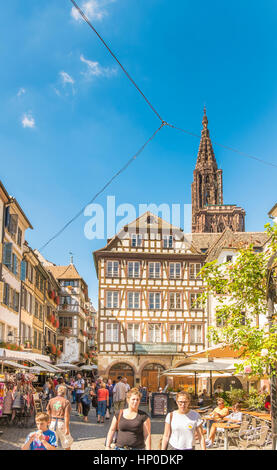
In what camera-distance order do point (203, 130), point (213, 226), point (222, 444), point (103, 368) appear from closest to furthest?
point (222, 444), point (103, 368), point (213, 226), point (203, 130)

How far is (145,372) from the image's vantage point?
4150cm

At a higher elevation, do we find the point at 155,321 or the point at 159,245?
the point at 159,245

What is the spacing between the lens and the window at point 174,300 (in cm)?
4216

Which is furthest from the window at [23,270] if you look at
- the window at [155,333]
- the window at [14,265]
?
the window at [155,333]

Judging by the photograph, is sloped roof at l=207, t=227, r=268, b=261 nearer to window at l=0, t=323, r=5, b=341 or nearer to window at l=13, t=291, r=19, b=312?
window at l=13, t=291, r=19, b=312

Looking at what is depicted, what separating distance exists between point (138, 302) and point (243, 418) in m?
28.5

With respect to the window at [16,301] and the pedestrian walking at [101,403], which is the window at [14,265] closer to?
the window at [16,301]

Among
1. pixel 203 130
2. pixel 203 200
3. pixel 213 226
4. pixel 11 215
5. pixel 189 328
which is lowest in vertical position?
pixel 189 328

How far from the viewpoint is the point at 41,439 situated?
6730 mm

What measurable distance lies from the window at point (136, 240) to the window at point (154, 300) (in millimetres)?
3969

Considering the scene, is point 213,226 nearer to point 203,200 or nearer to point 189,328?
point 203,200

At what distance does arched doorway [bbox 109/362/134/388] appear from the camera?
134 ft
